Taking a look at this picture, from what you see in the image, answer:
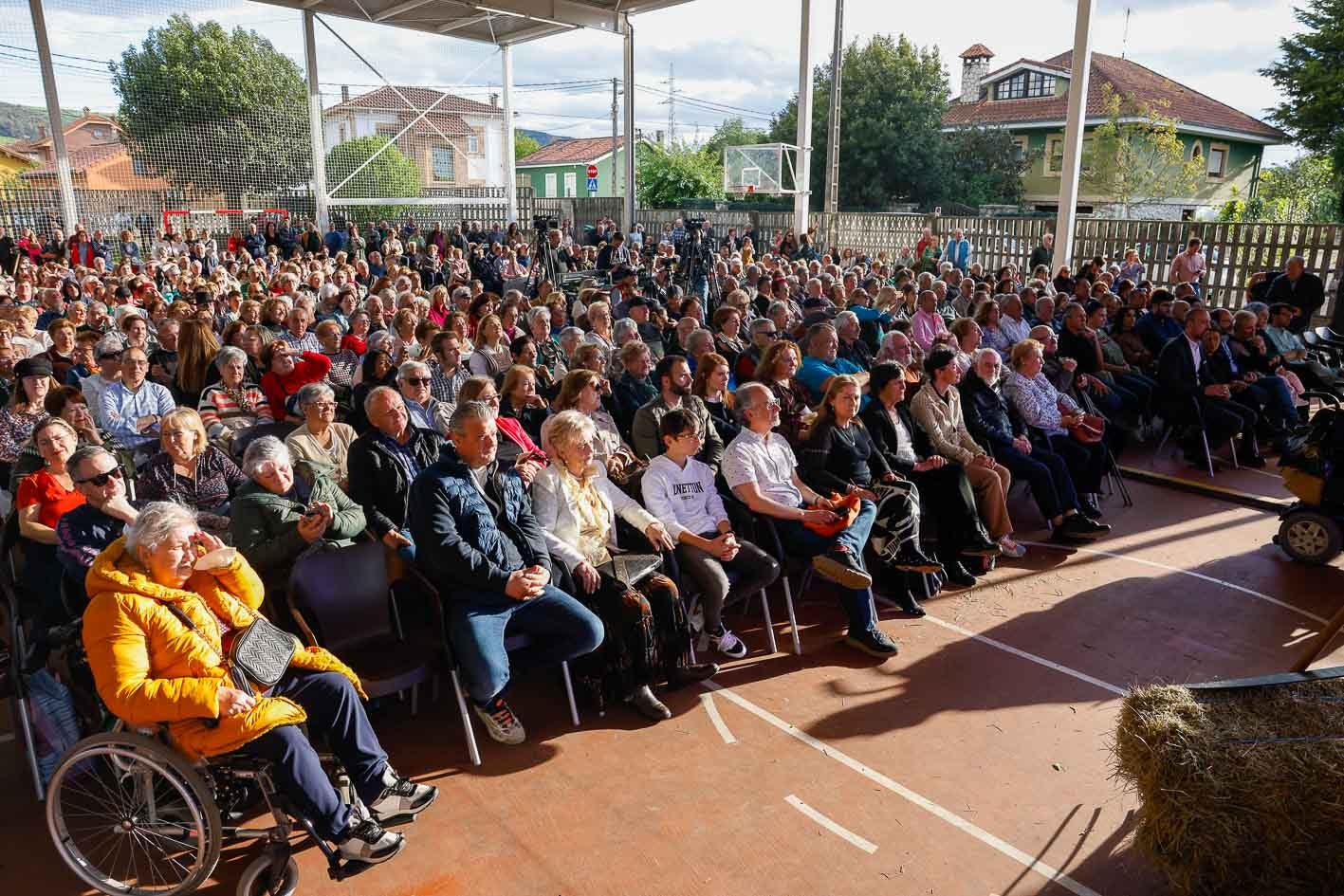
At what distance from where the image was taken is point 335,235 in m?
19.1

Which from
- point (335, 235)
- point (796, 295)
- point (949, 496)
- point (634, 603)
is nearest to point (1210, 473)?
point (949, 496)

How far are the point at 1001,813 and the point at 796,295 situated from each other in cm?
855

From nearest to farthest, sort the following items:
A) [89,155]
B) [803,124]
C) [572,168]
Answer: [803,124]
[89,155]
[572,168]

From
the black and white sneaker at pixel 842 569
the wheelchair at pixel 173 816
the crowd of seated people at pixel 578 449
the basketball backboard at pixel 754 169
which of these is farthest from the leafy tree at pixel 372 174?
the wheelchair at pixel 173 816

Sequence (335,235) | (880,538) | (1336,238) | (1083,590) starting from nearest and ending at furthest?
(880,538)
(1083,590)
(1336,238)
(335,235)

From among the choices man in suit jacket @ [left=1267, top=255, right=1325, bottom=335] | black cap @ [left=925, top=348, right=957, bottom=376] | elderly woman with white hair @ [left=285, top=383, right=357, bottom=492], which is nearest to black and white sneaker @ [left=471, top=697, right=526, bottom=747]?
elderly woman with white hair @ [left=285, top=383, right=357, bottom=492]

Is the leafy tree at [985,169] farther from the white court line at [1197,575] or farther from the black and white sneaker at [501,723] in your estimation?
the black and white sneaker at [501,723]

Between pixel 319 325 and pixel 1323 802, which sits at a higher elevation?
pixel 319 325

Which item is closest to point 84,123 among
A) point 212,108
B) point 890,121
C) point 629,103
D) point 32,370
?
point 212,108

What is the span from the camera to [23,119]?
18578 millimetres

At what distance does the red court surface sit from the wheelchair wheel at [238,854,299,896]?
0.14 meters

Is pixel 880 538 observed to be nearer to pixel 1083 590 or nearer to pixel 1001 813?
pixel 1083 590

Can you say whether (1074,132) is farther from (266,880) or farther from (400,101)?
(400,101)

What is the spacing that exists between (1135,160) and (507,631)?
31210 mm
